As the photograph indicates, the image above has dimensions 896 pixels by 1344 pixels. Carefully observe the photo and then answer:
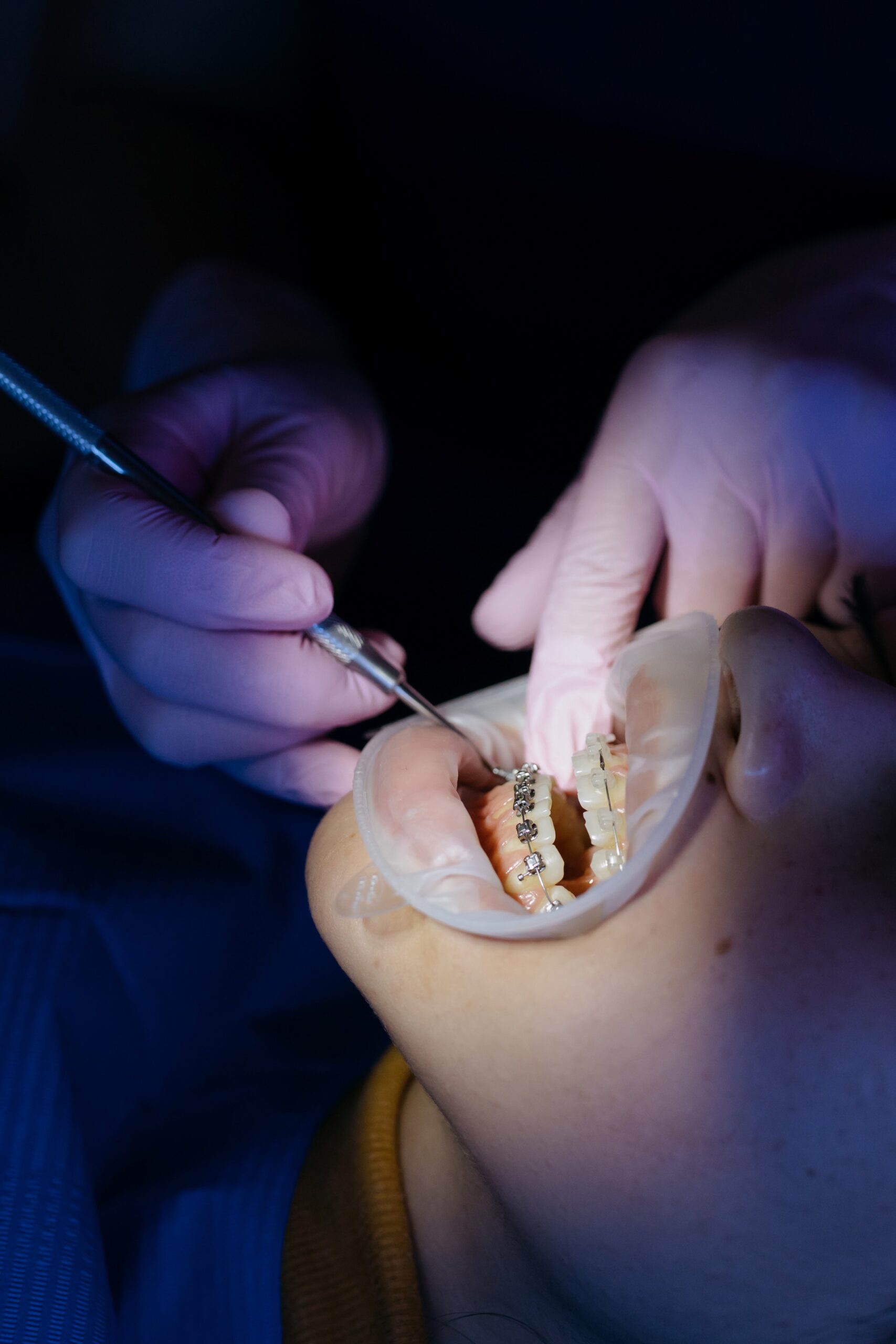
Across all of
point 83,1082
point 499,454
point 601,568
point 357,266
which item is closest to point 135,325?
point 357,266

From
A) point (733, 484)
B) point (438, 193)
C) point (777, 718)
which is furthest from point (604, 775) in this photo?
point (438, 193)

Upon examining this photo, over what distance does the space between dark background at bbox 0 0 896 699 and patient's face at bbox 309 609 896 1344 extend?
793 millimetres

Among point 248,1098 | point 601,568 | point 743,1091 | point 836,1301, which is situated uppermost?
point 601,568

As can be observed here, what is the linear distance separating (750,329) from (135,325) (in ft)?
3.81

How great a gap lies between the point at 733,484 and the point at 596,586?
0.21m

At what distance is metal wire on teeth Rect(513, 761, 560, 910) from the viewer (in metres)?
0.77

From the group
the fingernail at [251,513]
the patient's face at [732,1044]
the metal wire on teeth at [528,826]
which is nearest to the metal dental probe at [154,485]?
the fingernail at [251,513]

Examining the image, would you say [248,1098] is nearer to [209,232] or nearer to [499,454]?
[499,454]

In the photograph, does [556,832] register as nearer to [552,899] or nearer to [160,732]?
[552,899]

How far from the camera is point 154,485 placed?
0.99 meters

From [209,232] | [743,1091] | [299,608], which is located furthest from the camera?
[209,232]

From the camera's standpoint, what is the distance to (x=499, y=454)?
5.20 ft

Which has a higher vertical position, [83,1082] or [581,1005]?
[581,1005]

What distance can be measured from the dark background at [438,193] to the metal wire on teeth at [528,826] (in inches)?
22.9
